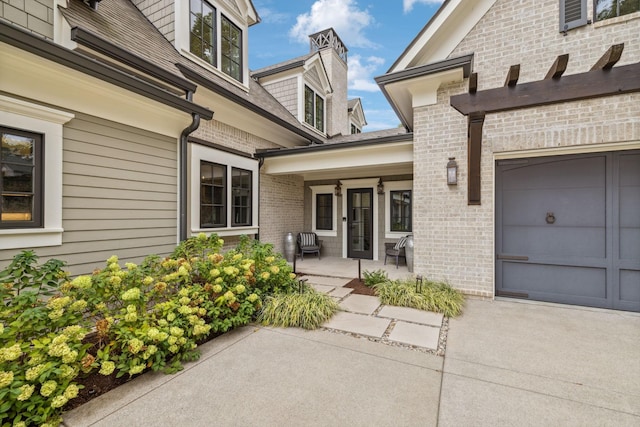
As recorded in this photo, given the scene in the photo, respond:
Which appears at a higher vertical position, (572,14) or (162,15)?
(162,15)

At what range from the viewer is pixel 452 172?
4.88 meters

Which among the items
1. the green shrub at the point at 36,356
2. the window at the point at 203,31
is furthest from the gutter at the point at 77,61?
the window at the point at 203,31

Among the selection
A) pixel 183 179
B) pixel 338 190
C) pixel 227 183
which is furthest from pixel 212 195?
pixel 338 190

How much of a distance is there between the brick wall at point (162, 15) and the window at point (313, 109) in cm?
494

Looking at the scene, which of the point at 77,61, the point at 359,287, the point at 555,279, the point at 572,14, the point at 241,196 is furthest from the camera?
the point at 241,196

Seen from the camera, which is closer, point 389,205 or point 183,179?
point 183,179

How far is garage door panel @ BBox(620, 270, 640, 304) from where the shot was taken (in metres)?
4.09

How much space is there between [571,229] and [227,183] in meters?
6.26

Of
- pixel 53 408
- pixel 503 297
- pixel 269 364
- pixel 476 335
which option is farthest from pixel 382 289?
pixel 53 408

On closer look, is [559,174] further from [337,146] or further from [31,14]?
[31,14]

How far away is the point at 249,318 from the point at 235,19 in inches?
276

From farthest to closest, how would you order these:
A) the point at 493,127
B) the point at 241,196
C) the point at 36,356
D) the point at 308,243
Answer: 1. the point at 308,243
2. the point at 241,196
3. the point at 493,127
4. the point at 36,356

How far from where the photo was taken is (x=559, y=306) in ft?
14.4

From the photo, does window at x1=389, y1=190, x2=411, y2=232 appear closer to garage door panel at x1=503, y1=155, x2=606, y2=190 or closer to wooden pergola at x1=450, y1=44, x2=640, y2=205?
garage door panel at x1=503, y1=155, x2=606, y2=190
